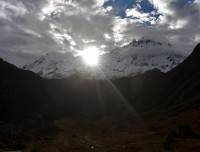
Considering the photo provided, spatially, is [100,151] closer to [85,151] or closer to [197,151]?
[85,151]

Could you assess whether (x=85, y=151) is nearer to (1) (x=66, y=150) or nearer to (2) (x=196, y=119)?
(1) (x=66, y=150)

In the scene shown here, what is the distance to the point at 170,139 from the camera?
143625 mm

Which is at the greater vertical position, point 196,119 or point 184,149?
point 196,119

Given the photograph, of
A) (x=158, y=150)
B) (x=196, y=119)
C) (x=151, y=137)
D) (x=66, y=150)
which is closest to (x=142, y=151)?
(x=158, y=150)

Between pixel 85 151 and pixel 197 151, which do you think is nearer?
pixel 197 151

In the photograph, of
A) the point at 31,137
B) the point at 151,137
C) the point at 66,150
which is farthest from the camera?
the point at 31,137

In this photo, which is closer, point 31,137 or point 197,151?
point 197,151

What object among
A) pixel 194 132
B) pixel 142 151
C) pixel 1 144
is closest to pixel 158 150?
pixel 142 151

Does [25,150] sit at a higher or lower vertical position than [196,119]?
lower

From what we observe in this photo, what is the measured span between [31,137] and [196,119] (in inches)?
3375

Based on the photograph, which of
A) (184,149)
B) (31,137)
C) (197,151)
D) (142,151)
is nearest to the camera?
(197,151)

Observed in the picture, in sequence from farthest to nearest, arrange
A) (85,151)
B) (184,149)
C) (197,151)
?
(85,151), (184,149), (197,151)

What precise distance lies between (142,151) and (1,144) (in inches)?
2239

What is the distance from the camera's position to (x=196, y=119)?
198250 mm
